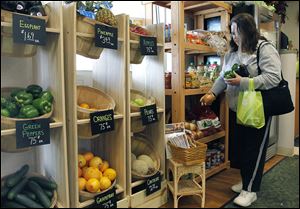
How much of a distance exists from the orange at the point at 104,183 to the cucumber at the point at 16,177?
39 centimetres

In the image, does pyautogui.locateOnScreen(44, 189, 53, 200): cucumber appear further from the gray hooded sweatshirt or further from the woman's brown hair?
the woman's brown hair

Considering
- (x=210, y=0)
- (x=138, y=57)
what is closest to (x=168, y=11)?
(x=210, y=0)

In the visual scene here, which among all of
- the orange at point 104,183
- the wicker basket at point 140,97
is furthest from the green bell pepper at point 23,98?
the wicker basket at point 140,97

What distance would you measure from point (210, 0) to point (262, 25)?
682 millimetres

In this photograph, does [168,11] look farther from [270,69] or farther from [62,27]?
[62,27]

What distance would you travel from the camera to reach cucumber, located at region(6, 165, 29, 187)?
71 centimetres

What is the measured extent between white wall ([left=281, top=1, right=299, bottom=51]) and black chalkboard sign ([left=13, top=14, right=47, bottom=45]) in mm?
3180

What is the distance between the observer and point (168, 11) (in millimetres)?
1802

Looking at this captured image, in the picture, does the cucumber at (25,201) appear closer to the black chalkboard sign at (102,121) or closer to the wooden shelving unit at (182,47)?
the black chalkboard sign at (102,121)

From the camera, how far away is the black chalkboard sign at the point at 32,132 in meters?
0.84

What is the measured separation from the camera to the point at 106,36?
43.4 inches

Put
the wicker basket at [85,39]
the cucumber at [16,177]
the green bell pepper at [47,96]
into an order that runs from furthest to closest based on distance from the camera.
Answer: the wicker basket at [85,39] < the green bell pepper at [47,96] < the cucumber at [16,177]

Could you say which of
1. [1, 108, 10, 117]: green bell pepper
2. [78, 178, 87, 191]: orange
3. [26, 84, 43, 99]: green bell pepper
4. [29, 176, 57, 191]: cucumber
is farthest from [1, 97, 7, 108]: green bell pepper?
[78, 178, 87, 191]: orange

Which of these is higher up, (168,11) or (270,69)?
(168,11)
